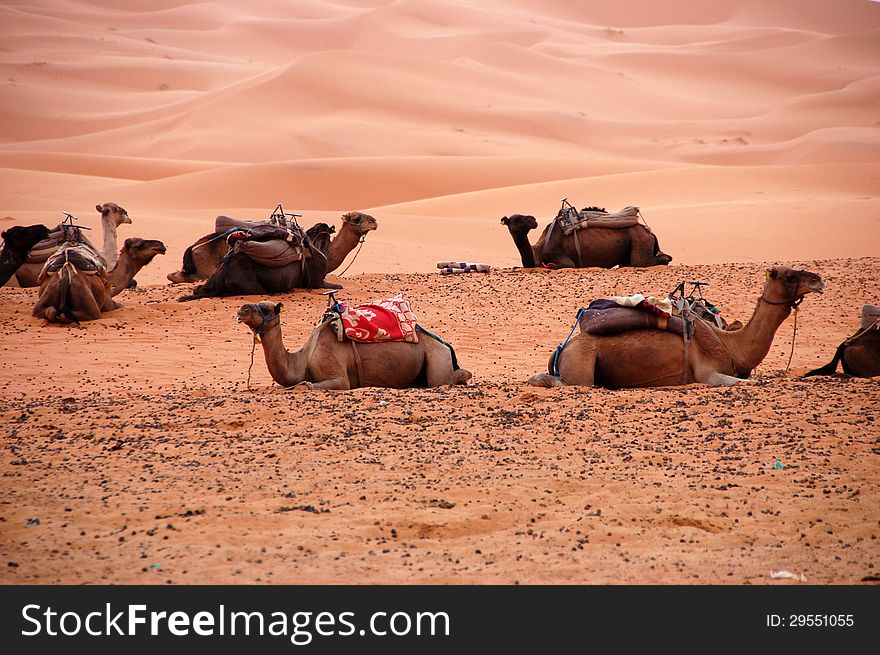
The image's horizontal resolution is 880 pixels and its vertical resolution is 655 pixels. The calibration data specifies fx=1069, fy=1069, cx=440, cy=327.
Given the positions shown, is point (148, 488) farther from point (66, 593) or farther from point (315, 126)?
point (315, 126)

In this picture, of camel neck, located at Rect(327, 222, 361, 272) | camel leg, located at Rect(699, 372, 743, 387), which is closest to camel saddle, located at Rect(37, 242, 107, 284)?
camel neck, located at Rect(327, 222, 361, 272)

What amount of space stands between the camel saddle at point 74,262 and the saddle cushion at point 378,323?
5.59 metres

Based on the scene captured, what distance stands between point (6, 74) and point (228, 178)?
42985mm

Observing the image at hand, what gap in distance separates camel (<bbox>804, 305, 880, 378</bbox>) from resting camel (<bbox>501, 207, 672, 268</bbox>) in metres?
7.62

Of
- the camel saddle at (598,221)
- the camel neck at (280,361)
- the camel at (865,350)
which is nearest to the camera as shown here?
the camel neck at (280,361)

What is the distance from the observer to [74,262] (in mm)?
13539

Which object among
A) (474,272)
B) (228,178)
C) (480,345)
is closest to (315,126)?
(228,178)

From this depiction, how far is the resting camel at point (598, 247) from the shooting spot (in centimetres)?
1712

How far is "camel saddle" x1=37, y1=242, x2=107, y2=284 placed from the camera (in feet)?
44.3

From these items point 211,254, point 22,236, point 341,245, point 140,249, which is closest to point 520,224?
point 341,245

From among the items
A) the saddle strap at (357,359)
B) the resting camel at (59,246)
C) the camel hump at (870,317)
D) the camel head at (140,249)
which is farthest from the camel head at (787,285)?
the resting camel at (59,246)

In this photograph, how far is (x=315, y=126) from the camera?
200ft

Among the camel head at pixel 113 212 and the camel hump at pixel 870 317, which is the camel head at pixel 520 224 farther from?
the camel hump at pixel 870 317

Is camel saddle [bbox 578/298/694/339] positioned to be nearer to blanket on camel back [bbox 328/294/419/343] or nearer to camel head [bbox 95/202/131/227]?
blanket on camel back [bbox 328/294/419/343]
